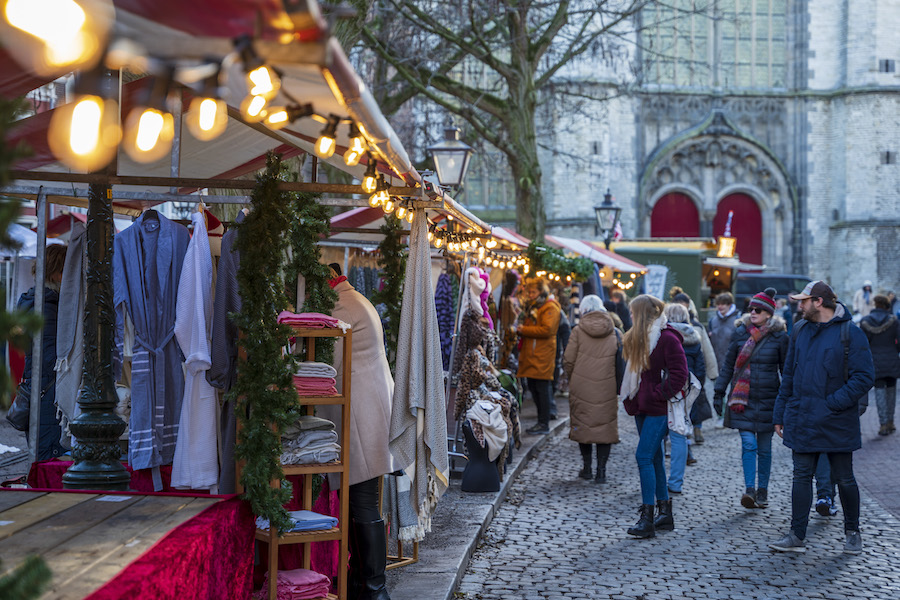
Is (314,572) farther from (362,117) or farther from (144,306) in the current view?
(362,117)

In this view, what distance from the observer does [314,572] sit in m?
4.85

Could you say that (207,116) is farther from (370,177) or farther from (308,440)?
(308,440)

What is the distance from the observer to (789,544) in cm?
693

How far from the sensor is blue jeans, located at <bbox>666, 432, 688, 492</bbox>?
8.46 metres

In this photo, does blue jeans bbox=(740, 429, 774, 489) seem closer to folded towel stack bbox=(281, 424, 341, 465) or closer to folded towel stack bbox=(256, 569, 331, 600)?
folded towel stack bbox=(281, 424, 341, 465)

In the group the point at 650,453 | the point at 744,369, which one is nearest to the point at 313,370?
the point at 650,453

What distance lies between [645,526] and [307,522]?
3.35 meters

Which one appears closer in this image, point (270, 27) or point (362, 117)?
point (270, 27)

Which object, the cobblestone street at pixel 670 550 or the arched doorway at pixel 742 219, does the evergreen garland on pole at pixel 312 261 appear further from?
the arched doorway at pixel 742 219

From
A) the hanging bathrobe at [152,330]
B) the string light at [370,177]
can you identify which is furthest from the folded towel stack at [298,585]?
the string light at [370,177]

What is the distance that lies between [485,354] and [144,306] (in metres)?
4.21

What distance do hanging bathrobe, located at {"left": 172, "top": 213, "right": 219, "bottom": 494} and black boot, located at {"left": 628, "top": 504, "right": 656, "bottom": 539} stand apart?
11.3ft

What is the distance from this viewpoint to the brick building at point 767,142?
36.0 m

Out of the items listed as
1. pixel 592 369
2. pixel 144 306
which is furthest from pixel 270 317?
pixel 592 369
